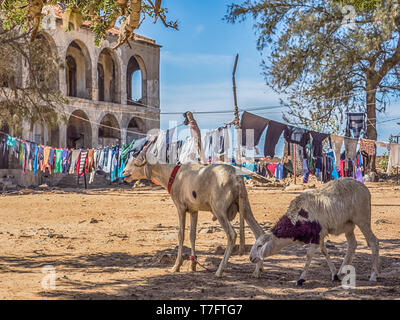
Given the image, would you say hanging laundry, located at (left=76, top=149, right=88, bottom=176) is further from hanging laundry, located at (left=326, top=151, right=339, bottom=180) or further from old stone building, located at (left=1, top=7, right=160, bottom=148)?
hanging laundry, located at (left=326, top=151, right=339, bottom=180)

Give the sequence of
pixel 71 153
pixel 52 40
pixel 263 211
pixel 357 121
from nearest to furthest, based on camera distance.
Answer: pixel 263 211 → pixel 357 121 → pixel 71 153 → pixel 52 40

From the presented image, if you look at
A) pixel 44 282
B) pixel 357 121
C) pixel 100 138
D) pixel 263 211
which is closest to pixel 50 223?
pixel 263 211

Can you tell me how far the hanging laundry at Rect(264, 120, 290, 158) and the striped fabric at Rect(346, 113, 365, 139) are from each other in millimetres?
6471

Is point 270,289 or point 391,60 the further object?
point 391,60

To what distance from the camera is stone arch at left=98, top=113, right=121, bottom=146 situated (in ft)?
114

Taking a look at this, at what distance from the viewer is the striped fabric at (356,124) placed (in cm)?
1812

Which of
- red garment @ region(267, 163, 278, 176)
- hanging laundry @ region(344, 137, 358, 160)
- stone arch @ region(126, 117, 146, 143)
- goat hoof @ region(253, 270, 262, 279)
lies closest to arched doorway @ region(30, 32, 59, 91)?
goat hoof @ region(253, 270, 262, 279)

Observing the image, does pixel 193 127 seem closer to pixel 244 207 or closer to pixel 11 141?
pixel 244 207

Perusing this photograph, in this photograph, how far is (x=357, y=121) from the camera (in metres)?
18.6

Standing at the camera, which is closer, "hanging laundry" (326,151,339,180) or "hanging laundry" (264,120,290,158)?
"hanging laundry" (264,120,290,158)

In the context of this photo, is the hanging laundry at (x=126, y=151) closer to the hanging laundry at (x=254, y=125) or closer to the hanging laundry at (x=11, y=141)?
the hanging laundry at (x=11, y=141)
